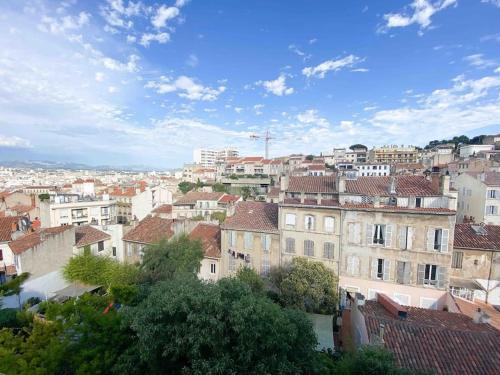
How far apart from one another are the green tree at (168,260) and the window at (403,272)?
17.6 metres

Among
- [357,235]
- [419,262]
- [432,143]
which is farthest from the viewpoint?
[432,143]

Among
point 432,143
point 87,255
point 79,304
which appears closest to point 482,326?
point 79,304

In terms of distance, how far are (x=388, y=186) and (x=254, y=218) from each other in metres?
13.0

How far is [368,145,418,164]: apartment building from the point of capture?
103438mm

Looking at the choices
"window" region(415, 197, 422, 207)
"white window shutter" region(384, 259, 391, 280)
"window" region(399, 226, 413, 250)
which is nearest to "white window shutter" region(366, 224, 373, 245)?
"white window shutter" region(384, 259, 391, 280)

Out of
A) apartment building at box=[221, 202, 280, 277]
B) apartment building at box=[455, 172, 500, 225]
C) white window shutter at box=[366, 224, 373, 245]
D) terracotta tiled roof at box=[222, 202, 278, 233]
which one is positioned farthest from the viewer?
apartment building at box=[455, 172, 500, 225]

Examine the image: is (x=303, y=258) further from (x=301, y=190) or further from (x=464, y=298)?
(x=464, y=298)

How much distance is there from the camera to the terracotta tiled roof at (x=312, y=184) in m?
25.0

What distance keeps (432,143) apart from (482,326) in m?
148

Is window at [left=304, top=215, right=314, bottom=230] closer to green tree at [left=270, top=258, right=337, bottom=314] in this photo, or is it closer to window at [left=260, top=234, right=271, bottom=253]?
green tree at [left=270, top=258, right=337, bottom=314]

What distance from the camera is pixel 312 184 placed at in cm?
2611

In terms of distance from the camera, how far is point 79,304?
11961mm

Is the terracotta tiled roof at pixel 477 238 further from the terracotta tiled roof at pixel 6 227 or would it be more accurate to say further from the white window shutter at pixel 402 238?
the terracotta tiled roof at pixel 6 227

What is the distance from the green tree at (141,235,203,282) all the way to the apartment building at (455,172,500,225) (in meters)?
39.8
